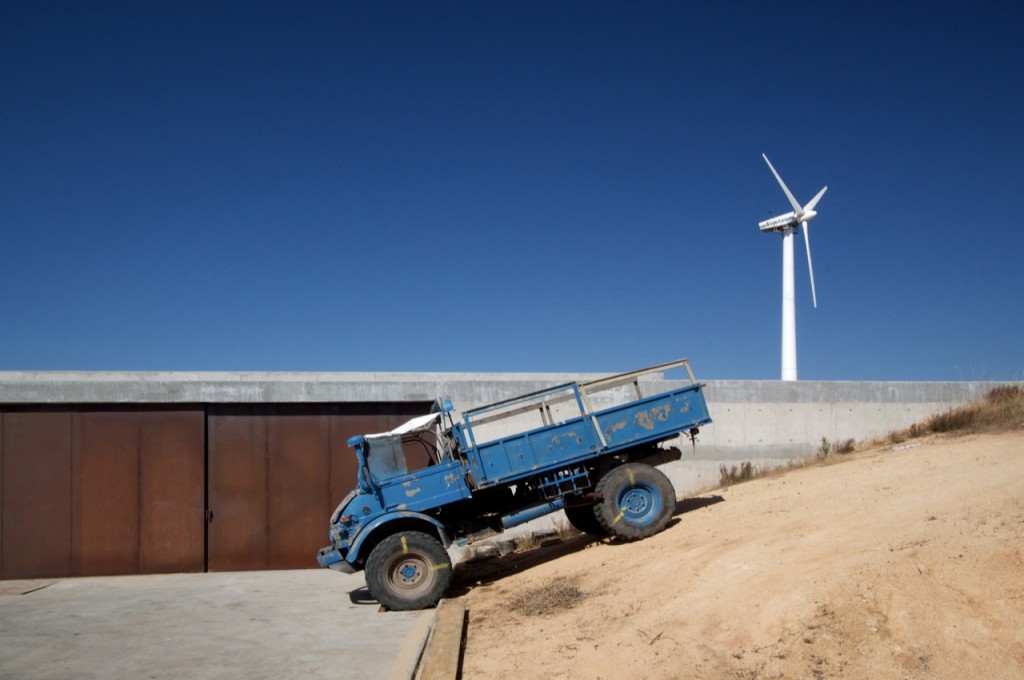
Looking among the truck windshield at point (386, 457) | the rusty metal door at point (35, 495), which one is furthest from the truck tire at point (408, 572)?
the rusty metal door at point (35, 495)

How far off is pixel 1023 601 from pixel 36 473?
1621 centimetres

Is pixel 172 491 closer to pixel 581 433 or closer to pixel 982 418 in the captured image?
pixel 581 433

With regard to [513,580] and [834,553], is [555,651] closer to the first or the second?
[834,553]

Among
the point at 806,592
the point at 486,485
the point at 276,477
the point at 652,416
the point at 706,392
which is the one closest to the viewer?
the point at 806,592

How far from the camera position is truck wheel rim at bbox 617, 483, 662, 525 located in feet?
41.6

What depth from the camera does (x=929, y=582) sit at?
743 centimetres

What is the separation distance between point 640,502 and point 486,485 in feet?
7.81

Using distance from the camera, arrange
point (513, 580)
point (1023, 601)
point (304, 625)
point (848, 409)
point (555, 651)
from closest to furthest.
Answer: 1. point (1023, 601)
2. point (555, 651)
3. point (304, 625)
4. point (513, 580)
5. point (848, 409)

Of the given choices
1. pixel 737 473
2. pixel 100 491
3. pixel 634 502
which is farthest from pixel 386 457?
pixel 737 473

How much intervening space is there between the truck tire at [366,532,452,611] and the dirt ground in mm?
596

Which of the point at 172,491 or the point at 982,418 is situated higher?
the point at 982,418

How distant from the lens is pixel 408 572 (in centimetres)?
1158

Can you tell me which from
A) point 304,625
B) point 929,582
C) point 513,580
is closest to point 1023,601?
point 929,582

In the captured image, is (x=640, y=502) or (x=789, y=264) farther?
(x=789, y=264)
